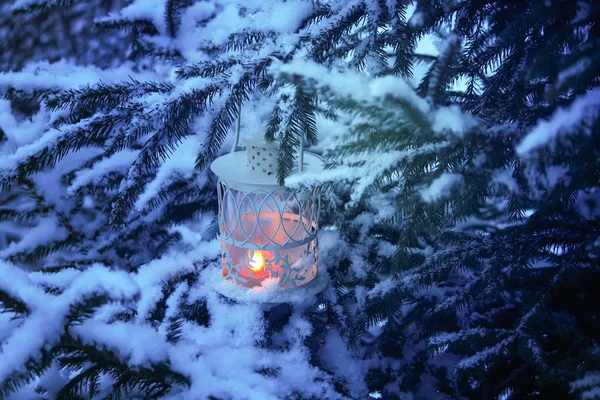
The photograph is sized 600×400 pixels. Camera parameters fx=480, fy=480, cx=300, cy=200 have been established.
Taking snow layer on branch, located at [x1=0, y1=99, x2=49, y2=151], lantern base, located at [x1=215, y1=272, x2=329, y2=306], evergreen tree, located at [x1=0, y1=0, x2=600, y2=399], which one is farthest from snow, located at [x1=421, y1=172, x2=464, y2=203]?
snow layer on branch, located at [x1=0, y1=99, x2=49, y2=151]

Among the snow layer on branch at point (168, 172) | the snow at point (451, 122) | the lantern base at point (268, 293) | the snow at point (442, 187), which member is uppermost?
the snow layer on branch at point (168, 172)

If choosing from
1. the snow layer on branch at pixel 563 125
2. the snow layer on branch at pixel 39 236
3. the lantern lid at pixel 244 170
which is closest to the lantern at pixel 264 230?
the lantern lid at pixel 244 170

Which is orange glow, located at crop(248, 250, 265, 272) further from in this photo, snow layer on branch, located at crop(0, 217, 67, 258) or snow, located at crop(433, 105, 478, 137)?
snow, located at crop(433, 105, 478, 137)

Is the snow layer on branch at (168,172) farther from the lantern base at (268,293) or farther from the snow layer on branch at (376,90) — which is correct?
the snow layer on branch at (376,90)

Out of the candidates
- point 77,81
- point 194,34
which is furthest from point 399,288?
point 194,34

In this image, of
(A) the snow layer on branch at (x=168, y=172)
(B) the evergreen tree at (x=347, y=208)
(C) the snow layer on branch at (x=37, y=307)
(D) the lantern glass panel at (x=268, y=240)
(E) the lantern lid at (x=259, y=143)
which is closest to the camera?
(C) the snow layer on branch at (x=37, y=307)

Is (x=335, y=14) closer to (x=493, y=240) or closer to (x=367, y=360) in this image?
(x=493, y=240)

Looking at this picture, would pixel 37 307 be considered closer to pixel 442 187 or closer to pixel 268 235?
pixel 442 187
